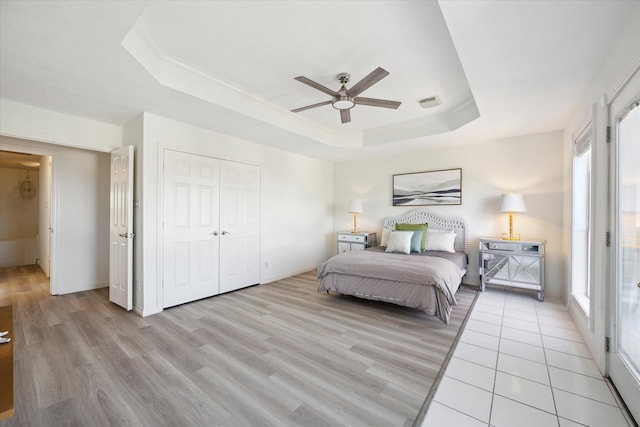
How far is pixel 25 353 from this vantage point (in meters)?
2.38

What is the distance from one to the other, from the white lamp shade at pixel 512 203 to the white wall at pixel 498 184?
1.23 ft

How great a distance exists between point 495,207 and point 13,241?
32.5ft

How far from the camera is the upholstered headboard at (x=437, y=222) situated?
467 cm

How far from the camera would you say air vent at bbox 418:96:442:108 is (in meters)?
3.51

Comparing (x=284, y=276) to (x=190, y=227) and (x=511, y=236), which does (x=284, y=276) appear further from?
(x=511, y=236)

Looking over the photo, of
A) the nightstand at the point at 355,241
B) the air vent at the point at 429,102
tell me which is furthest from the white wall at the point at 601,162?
the nightstand at the point at 355,241

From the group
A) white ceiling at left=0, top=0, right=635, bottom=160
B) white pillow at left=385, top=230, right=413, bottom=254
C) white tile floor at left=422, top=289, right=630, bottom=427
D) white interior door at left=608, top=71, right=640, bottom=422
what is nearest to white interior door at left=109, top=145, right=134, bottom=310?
white ceiling at left=0, top=0, right=635, bottom=160

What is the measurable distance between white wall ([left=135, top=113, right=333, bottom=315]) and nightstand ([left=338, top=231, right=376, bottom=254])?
662mm

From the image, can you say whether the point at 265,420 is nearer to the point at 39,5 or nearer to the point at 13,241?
the point at 39,5

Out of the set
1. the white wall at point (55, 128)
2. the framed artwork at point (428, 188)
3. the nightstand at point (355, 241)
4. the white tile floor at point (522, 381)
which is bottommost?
the white tile floor at point (522, 381)

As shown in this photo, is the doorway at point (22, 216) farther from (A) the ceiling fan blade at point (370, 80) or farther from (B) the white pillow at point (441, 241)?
(B) the white pillow at point (441, 241)

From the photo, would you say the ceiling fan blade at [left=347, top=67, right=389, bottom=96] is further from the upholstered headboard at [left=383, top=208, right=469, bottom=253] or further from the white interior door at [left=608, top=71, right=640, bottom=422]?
the upholstered headboard at [left=383, top=208, right=469, bottom=253]

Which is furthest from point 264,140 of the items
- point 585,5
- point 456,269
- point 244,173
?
point 585,5

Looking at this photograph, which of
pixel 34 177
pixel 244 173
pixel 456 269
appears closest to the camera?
pixel 456 269
